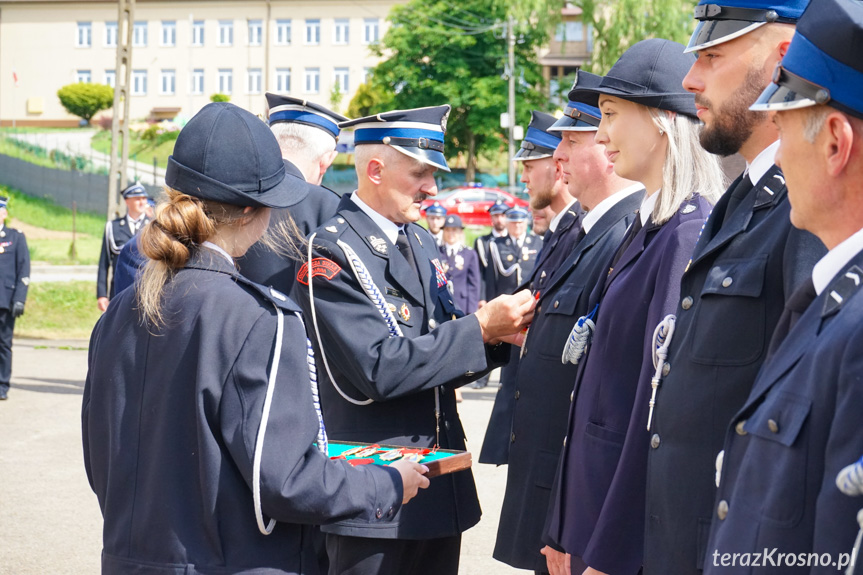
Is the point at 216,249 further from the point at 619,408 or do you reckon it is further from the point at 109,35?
the point at 109,35

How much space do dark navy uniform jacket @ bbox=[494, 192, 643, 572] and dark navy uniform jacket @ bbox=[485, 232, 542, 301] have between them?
9.69 m

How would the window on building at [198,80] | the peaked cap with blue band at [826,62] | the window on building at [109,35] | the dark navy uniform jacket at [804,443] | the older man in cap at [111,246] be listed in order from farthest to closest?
the window on building at [109,35], the window on building at [198,80], the older man in cap at [111,246], the peaked cap with blue band at [826,62], the dark navy uniform jacket at [804,443]

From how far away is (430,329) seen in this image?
12.0 feet

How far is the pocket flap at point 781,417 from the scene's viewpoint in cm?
161

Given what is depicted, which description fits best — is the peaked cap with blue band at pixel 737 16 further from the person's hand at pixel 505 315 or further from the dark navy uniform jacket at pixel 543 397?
the person's hand at pixel 505 315

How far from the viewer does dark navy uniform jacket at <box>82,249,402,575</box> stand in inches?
88.2

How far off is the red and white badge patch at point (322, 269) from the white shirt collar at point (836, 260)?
6.34ft

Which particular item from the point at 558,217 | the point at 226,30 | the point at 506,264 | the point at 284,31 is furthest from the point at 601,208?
the point at 226,30

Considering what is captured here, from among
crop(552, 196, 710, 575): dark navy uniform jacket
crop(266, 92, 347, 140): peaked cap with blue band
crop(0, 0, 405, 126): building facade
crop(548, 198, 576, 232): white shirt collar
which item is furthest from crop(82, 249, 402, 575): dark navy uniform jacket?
crop(0, 0, 405, 126): building facade

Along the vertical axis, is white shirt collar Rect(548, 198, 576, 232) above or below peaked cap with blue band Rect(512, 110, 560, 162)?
below

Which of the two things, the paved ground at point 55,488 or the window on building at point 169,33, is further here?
the window on building at point 169,33

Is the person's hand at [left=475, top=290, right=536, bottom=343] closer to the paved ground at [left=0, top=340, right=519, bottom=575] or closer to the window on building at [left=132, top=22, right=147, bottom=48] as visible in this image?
the paved ground at [left=0, top=340, right=519, bottom=575]

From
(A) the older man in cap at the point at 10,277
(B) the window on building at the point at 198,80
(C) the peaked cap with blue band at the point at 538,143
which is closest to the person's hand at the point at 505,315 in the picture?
(C) the peaked cap with blue band at the point at 538,143

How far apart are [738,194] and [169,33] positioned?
67.7 meters
